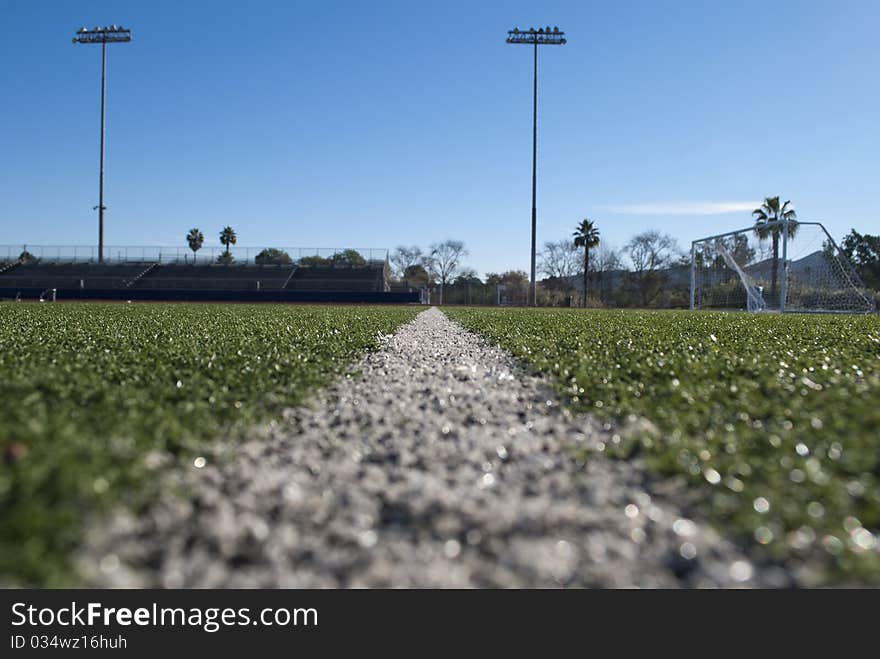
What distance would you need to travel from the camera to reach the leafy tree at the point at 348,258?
57.9 m

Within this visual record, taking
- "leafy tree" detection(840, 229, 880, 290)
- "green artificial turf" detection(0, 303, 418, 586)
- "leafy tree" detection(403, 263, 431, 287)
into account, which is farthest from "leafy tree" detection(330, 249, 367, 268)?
"green artificial turf" detection(0, 303, 418, 586)

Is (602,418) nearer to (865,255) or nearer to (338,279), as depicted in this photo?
(338,279)

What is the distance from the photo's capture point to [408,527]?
7.36 ft

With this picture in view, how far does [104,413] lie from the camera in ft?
11.3

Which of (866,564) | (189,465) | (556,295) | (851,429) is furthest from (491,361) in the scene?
(556,295)

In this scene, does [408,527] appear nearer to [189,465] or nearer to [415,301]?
[189,465]

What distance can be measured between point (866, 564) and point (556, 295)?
5810 centimetres

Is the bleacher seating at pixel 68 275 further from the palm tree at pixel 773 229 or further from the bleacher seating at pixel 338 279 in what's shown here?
the palm tree at pixel 773 229

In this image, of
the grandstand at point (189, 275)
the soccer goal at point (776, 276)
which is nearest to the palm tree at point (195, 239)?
the grandstand at point (189, 275)

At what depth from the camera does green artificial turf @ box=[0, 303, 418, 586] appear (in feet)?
6.31

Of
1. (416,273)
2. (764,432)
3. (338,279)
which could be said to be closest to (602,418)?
(764,432)

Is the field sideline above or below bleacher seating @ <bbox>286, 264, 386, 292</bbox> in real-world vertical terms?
below

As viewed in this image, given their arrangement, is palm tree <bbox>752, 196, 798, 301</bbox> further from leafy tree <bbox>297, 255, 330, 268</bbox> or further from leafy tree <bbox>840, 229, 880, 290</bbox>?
leafy tree <bbox>297, 255, 330, 268</bbox>
